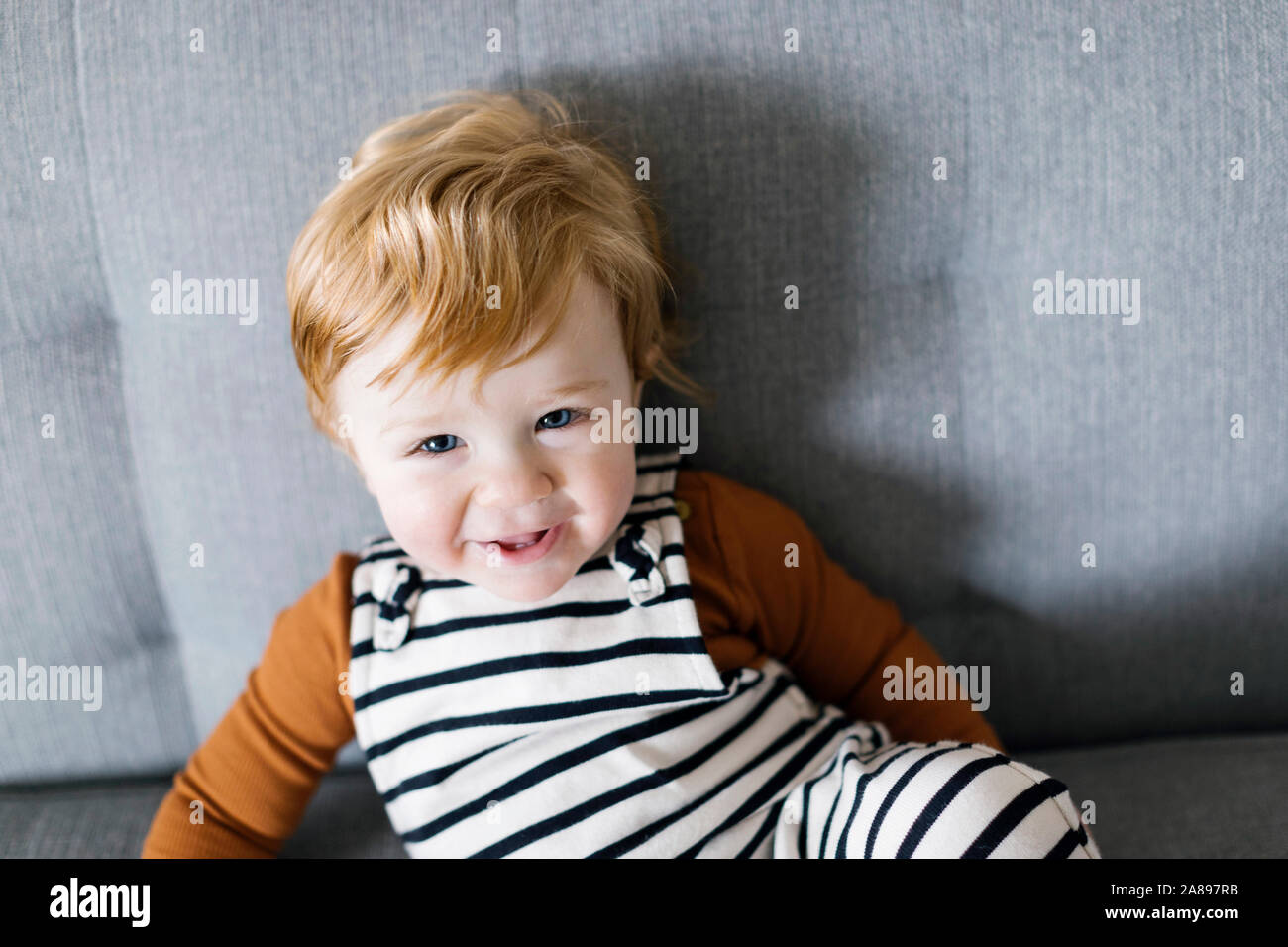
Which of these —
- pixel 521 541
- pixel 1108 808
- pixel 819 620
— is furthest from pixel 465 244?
pixel 1108 808

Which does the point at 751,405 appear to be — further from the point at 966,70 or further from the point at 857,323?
the point at 966,70

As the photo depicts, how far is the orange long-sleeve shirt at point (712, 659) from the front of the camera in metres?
0.82

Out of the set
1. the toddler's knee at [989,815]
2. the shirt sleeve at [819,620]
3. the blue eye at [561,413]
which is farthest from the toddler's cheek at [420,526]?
the toddler's knee at [989,815]

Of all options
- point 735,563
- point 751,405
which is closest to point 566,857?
point 735,563

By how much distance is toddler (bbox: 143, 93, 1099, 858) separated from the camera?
0.69m

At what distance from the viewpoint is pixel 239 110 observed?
0.81 metres

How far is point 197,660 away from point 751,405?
0.61 meters

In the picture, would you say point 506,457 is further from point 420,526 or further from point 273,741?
point 273,741

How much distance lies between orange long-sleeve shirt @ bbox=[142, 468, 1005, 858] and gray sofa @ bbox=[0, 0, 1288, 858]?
0.21ft

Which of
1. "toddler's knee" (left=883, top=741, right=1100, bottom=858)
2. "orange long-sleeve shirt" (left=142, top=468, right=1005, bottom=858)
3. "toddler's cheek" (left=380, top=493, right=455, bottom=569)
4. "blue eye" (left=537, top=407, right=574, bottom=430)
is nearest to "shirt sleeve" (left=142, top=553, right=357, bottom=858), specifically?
"orange long-sleeve shirt" (left=142, top=468, right=1005, bottom=858)

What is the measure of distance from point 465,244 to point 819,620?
48 cm

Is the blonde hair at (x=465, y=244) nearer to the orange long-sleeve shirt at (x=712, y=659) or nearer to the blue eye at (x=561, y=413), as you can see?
the blue eye at (x=561, y=413)
